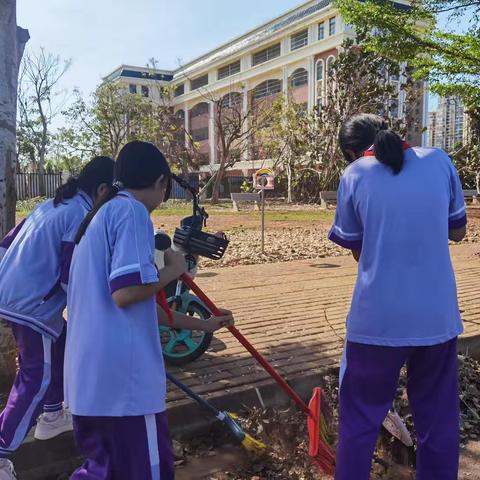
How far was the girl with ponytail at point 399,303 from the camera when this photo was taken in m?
2.12

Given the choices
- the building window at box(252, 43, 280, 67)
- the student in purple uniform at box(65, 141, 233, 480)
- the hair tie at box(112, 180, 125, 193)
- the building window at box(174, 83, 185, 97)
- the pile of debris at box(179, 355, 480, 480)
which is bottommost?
the pile of debris at box(179, 355, 480, 480)

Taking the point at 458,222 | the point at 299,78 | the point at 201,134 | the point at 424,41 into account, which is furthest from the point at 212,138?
the point at 458,222

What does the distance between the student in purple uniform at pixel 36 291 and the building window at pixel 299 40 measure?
141 ft

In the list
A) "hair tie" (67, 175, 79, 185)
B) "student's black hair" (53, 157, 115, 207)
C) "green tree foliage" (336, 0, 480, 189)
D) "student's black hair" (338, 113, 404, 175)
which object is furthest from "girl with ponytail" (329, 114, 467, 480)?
"green tree foliage" (336, 0, 480, 189)

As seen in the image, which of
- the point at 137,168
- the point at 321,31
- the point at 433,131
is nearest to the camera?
the point at 137,168

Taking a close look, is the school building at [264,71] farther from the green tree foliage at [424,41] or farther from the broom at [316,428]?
the broom at [316,428]

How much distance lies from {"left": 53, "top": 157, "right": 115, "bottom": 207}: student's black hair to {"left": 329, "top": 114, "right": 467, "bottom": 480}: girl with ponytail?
121 centimetres

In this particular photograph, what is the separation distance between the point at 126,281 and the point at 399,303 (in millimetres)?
1084

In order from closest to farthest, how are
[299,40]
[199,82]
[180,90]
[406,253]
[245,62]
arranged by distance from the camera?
[406,253], [299,40], [245,62], [199,82], [180,90]

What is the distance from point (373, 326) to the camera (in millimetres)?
2168

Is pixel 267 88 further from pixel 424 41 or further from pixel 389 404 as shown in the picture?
pixel 389 404

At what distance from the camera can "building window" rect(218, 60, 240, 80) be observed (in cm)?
5141

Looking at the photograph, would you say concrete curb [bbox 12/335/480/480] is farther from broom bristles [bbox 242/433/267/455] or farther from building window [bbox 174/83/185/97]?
building window [bbox 174/83/185/97]

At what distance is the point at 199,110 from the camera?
189 ft
